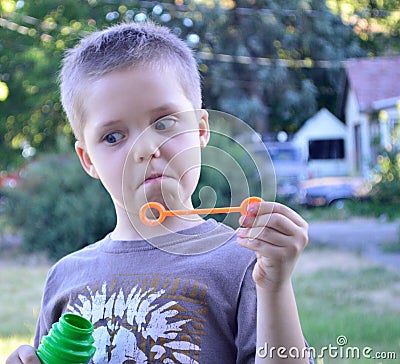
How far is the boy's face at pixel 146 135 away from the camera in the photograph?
3.66 feet

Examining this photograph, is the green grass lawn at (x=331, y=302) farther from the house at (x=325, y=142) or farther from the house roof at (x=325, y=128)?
the house roof at (x=325, y=128)

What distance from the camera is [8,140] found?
14148 millimetres

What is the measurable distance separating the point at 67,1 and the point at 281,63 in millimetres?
6970

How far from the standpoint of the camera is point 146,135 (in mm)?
1122

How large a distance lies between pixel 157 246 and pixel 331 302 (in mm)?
3180

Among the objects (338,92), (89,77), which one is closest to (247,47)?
(338,92)

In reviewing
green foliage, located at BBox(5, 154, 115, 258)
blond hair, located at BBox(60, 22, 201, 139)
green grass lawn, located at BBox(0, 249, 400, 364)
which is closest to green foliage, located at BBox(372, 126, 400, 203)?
green grass lawn, located at BBox(0, 249, 400, 364)

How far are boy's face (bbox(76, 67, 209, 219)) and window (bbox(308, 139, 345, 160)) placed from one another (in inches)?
684

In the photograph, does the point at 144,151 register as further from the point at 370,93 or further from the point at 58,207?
the point at 370,93

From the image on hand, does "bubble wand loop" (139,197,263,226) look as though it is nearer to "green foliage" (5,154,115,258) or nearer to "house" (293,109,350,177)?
"green foliage" (5,154,115,258)

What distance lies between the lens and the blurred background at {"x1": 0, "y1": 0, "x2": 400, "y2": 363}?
4523mm

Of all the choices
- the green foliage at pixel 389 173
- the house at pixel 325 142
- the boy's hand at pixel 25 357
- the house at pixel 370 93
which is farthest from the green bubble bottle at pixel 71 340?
the house at pixel 325 142

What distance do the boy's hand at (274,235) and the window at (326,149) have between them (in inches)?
692

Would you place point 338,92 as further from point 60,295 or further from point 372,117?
point 60,295
